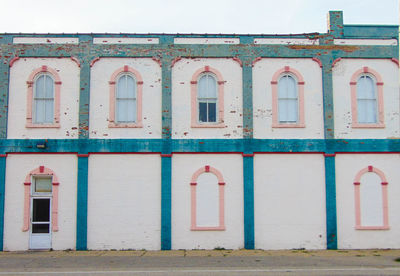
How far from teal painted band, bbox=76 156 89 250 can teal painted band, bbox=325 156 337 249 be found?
326 inches

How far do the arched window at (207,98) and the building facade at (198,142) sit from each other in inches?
1.9

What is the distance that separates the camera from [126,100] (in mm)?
17156

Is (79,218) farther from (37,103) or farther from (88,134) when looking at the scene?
(37,103)

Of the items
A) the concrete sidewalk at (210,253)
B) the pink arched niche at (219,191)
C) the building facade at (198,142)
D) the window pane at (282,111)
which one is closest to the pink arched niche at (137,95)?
the building facade at (198,142)

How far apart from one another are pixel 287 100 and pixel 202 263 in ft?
22.2

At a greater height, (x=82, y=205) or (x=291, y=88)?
(x=291, y=88)

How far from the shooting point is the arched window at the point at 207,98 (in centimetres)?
1717

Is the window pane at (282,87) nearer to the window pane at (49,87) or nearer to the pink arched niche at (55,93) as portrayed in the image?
the pink arched niche at (55,93)

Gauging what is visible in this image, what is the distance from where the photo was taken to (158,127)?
1692cm

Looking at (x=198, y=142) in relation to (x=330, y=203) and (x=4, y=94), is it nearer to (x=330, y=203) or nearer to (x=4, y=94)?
(x=330, y=203)

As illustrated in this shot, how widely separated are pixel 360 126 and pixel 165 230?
775 cm

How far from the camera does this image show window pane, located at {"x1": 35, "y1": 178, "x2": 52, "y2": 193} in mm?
16812

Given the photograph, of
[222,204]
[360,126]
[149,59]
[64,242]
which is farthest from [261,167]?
[64,242]

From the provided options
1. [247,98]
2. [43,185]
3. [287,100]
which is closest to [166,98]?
[247,98]
